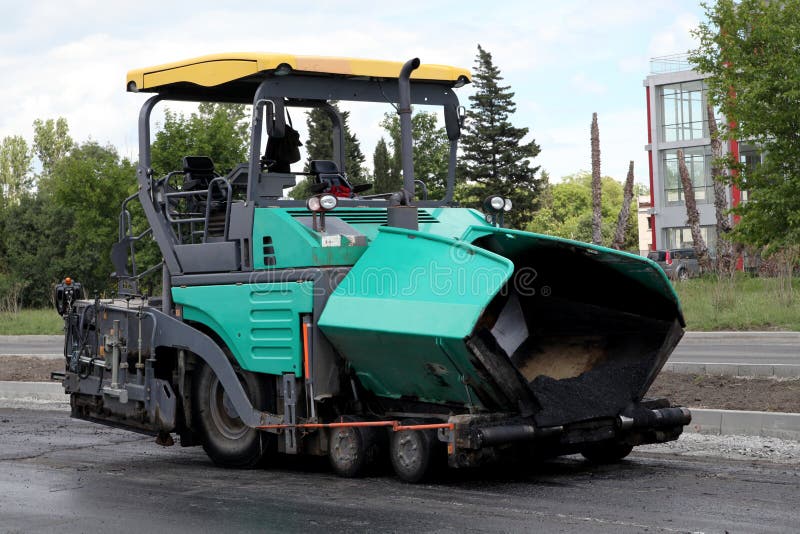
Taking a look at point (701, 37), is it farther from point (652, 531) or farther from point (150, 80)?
point (652, 531)

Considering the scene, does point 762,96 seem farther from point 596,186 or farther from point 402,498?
point 402,498

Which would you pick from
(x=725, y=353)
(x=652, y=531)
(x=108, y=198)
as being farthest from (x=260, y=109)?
(x=108, y=198)

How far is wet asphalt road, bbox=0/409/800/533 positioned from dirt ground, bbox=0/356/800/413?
2.09 meters

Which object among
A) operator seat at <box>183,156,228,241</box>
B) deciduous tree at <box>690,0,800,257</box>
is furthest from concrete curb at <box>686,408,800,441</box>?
deciduous tree at <box>690,0,800,257</box>

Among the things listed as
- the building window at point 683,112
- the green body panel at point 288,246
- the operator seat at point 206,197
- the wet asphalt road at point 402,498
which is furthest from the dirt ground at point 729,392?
the building window at point 683,112

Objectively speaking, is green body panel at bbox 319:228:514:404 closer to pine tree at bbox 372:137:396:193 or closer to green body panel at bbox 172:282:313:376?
green body panel at bbox 172:282:313:376

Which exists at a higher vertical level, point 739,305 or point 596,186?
point 596,186

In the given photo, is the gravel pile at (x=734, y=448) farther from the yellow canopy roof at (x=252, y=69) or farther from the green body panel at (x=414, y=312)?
the yellow canopy roof at (x=252, y=69)

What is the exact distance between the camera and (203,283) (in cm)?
880

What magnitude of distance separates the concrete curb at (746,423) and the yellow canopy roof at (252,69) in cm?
364

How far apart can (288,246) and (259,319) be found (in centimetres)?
60

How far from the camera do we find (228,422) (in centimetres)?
898

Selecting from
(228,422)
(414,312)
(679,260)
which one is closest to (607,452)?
(414,312)

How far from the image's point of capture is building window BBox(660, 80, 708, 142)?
2339 inches
